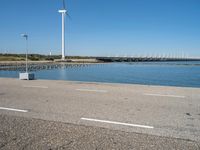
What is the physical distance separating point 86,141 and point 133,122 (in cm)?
193

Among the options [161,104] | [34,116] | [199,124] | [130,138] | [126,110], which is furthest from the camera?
[161,104]

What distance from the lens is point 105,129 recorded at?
5715mm

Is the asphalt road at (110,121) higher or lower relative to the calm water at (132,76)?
higher

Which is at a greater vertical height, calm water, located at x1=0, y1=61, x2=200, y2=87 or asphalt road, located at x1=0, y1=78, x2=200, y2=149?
asphalt road, located at x1=0, y1=78, x2=200, y2=149

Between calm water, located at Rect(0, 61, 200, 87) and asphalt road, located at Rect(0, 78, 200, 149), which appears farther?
calm water, located at Rect(0, 61, 200, 87)

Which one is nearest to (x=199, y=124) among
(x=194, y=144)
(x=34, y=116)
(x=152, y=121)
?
(x=152, y=121)

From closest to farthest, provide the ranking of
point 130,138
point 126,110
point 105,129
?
point 130,138
point 105,129
point 126,110

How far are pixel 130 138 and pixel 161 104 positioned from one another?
4.29 meters

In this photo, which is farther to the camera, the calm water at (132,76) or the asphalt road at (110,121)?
the calm water at (132,76)

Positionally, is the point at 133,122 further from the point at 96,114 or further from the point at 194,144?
the point at 194,144

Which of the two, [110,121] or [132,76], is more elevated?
[110,121]

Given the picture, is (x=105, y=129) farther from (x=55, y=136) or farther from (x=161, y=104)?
(x=161, y=104)

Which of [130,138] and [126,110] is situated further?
[126,110]

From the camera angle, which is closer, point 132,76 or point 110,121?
point 110,121
